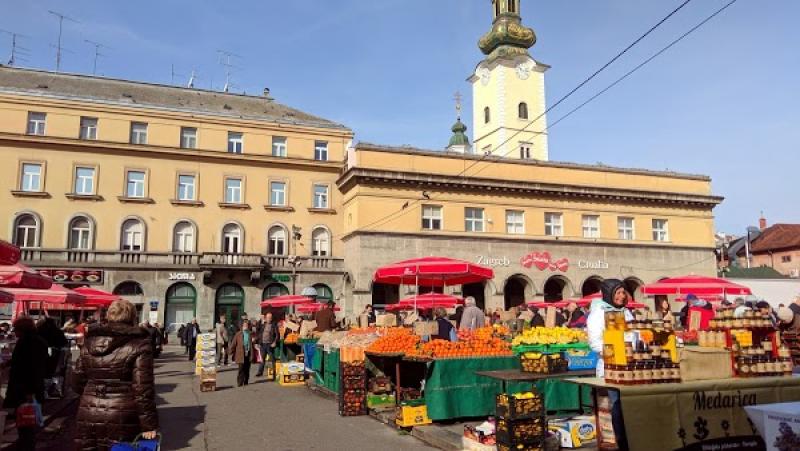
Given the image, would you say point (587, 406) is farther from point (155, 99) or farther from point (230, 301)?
point (155, 99)

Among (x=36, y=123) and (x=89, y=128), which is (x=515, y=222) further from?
(x=36, y=123)

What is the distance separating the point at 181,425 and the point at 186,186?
85.2 ft

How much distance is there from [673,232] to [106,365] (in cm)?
3958

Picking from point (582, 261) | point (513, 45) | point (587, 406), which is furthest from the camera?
point (513, 45)

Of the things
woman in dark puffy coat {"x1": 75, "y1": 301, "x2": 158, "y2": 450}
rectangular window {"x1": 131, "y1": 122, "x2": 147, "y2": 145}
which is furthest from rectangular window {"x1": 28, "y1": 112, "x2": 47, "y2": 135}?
woman in dark puffy coat {"x1": 75, "y1": 301, "x2": 158, "y2": 450}

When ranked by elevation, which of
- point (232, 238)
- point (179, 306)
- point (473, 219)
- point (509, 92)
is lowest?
point (179, 306)

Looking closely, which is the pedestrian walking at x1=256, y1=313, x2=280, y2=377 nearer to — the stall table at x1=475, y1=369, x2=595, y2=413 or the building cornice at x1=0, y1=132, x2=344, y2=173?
the stall table at x1=475, y1=369, x2=595, y2=413

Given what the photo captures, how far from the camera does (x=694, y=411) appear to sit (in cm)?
565

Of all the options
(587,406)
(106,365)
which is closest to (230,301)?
(587,406)

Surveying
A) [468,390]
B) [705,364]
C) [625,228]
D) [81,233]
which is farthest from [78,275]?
[625,228]

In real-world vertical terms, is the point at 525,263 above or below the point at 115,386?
above

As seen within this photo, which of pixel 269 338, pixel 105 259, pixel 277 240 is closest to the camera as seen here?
pixel 269 338

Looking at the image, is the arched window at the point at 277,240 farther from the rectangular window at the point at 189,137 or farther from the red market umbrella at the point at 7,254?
the red market umbrella at the point at 7,254

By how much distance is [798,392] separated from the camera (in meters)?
6.13
